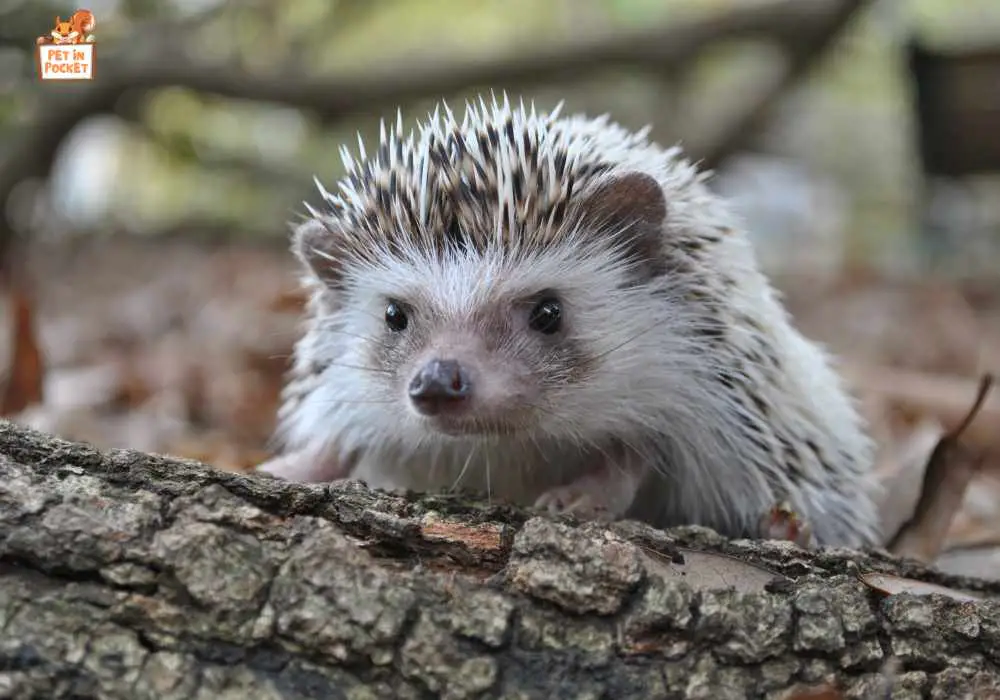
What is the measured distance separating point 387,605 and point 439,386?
0.87m

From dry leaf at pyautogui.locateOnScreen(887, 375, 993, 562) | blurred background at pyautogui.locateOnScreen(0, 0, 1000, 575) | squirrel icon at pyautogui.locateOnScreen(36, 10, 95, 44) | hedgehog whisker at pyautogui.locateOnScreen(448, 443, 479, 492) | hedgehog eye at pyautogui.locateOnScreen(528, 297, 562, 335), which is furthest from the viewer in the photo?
Answer: blurred background at pyautogui.locateOnScreen(0, 0, 1000, 575)

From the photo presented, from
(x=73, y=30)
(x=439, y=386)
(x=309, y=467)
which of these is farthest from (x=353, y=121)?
(x=439, y=386)

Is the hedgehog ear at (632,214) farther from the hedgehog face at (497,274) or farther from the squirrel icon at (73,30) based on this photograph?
the squirrel icon at (73,30)

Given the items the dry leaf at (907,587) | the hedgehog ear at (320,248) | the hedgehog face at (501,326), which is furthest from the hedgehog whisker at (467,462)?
the dry leaf at (907,587)

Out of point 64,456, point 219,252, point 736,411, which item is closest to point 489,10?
point 219,252

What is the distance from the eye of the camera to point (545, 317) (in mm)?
3279

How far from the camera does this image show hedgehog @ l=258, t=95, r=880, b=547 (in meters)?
3.20

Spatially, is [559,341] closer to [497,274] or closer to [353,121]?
[497,274]

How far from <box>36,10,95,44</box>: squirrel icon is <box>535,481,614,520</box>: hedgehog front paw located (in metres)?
2.52

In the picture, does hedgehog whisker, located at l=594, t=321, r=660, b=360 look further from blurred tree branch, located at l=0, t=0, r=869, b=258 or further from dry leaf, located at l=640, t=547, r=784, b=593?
blurred tree branch, located at l=0, t=0, r=869, b=258

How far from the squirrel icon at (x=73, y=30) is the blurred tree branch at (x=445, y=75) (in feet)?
12.0

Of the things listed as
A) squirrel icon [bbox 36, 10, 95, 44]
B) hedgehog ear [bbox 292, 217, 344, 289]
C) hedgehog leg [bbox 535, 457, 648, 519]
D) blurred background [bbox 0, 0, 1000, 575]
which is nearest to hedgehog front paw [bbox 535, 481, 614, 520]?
hedgehog leg [bbox 535, 457, 648, 519]

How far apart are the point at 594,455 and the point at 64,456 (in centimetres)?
172

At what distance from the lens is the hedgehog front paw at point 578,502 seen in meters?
2.97
